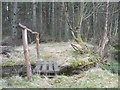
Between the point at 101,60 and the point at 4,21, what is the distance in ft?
45.8

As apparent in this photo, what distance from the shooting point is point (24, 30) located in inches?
201

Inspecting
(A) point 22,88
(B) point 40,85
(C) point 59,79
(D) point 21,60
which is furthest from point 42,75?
(D) point 21,60

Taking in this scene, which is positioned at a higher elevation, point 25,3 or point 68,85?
point 25,3

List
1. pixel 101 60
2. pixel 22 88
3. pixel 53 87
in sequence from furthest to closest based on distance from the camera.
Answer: pixel 101 60 → pixel 53 87 → pixel 22 88

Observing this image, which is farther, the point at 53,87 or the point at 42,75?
the point at 42,75

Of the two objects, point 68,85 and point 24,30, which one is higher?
point 24,30

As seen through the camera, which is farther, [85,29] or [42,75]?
[85,29]

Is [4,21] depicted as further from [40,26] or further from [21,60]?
[21,60]

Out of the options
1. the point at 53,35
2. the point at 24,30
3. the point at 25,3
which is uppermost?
the point at 25,3

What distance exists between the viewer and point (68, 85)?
16.0 feet

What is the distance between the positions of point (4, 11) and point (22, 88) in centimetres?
1637

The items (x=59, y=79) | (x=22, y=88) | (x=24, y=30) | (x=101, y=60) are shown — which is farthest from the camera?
(x=101, y=60)

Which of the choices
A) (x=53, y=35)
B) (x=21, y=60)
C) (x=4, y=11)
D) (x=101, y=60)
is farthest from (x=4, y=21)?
(x=101, y=60)

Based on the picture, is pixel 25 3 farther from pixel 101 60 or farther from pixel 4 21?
pixel 101 60
